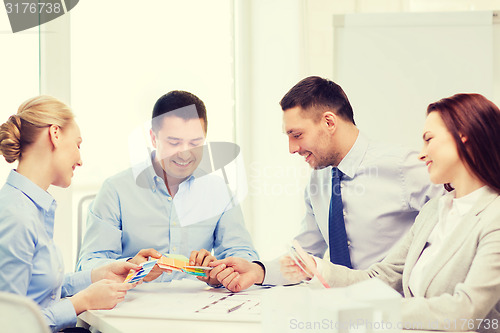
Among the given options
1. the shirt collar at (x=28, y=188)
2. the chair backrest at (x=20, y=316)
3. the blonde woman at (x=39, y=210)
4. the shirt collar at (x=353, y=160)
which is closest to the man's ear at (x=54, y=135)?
the blonde woman at (x=39, y=210)

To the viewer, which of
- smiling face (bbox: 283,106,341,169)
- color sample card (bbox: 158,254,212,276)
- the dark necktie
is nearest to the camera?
color sample card (bbox: 158,254,212,276)

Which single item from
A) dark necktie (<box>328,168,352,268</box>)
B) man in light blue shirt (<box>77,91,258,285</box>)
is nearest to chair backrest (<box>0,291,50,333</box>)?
man in light blue shirt (<box>77,91,258,285</box>)

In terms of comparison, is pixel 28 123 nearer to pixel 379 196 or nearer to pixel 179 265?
pixel 179 265

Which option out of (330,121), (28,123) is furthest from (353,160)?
(28,123)

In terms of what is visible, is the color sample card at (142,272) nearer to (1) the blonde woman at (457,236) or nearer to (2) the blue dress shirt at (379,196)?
(1) the blonde woman at (457,236)

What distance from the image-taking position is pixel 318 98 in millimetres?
2113

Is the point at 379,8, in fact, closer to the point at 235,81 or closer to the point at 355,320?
the point at 235,81

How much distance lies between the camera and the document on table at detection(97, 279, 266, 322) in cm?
140

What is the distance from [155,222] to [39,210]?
2.06 feet

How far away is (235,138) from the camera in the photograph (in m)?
3.34

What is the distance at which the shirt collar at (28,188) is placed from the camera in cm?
146

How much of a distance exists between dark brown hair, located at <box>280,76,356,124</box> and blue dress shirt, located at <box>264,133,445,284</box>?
7.1 inches

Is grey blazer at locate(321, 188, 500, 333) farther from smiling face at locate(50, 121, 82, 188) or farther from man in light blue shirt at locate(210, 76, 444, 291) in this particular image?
smiling face at locate(50, 121, 82, 188)

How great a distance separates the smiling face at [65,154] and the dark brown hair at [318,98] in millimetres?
830
